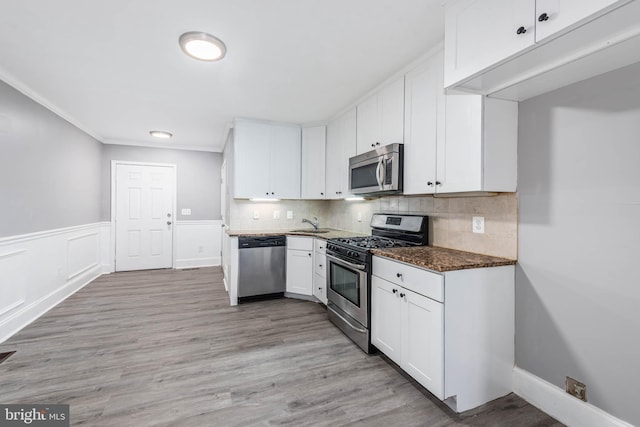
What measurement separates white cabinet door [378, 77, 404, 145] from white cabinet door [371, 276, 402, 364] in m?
1.31

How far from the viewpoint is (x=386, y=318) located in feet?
7.32

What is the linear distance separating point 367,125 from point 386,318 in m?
2.01

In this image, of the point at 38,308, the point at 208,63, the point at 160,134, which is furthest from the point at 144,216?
the point at 208,63

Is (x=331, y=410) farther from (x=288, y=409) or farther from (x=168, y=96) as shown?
(x=168, y=96)

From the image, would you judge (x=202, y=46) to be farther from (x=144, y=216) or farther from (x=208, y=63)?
(x=144, y=216)

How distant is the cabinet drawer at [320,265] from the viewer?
3476 millimetres

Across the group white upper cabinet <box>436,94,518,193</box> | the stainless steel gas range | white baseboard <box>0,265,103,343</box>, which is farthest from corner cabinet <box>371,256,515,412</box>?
white baseboard <box>0,265,103,343</box>

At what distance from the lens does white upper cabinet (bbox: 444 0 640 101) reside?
3.76 feet

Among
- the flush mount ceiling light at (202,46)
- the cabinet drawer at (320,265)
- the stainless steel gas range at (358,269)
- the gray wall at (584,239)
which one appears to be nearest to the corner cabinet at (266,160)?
the cabinet drawer at (320,265)

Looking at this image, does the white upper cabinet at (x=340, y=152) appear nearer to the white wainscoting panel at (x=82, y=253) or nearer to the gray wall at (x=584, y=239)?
the gray wall at (x=584, y=239)

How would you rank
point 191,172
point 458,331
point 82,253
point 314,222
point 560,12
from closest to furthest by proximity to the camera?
1. point 560,12
2. point 458,331
3. point 82,253
4. point 314,222
5. point 191,172

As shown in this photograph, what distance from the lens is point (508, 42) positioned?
1398mm

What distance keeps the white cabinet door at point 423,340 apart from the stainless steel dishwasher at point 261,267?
7.04 feet

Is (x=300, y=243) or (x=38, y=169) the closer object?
(x=38, y=169)
